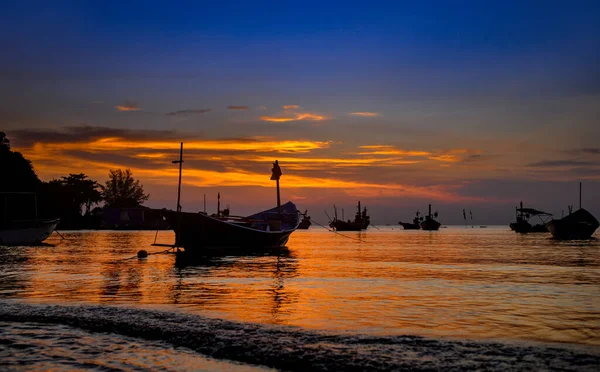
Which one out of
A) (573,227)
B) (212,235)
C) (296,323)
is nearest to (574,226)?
(573,227)

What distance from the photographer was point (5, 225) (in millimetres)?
59375

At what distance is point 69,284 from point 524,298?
59.9 ft

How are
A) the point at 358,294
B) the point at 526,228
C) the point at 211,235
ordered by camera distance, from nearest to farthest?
the point at 358,294 < the point at 211,235 < the point at 526,228

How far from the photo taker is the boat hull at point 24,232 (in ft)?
196

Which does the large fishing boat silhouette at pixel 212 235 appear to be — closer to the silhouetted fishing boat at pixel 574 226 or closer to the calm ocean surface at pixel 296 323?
the calm ocean surface at pixel 296 323

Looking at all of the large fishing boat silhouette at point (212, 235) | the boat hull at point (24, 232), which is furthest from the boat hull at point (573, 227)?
the boat hull at point (24, 232)

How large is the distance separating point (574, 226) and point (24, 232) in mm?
85887

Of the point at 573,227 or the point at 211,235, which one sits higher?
the point at 573,227

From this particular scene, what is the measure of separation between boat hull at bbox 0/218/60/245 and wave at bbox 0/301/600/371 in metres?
50.3

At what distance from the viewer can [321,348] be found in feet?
37.5

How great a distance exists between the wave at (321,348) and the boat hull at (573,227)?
309 ft

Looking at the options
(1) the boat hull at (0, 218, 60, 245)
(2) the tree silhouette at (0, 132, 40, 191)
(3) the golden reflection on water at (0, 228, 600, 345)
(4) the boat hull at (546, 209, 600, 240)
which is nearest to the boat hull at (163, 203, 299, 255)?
(3) the golden reflection on water at (0, 228, 600, 345)

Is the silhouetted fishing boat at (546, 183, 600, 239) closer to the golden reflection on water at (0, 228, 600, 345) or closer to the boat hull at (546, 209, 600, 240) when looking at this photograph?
the boat hull at (546, 209, 600, 240)

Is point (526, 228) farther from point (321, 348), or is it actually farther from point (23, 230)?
point (321, 348)
